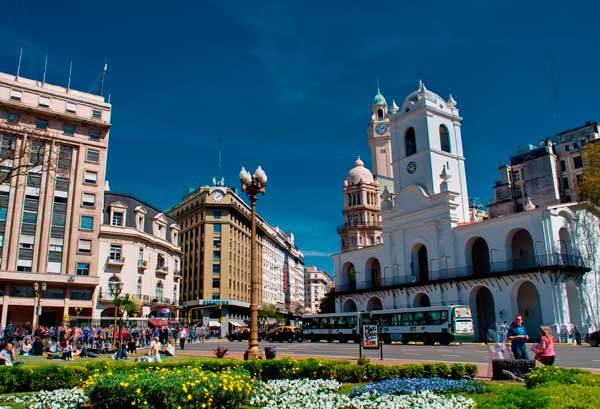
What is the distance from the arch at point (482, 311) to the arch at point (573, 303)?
20.2ft

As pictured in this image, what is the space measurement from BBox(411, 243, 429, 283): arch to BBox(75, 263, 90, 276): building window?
106 ft

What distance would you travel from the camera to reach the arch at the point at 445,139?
2015 inches

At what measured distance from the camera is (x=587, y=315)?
3762cm

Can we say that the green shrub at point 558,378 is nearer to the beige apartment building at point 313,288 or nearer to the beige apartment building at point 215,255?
the beige apartment building at point 215,255

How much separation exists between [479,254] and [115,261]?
119 ft

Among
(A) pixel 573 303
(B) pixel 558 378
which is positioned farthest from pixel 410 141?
(B) pixel 558 378

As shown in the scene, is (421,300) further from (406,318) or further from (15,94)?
(15,94)

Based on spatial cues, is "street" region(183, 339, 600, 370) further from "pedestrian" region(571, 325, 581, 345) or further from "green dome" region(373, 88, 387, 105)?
"green dome" region(373, 88, 387, 105)

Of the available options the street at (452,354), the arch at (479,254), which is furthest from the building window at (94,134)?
the arch at (479,254)

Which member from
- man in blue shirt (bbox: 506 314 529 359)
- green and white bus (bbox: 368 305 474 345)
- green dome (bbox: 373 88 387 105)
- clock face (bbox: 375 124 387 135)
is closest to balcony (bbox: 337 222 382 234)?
clock face (bbox: 375 124 387 135)

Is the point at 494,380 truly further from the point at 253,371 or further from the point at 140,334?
the point at 140,334

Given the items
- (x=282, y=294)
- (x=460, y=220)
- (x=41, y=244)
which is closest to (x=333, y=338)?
(x=460, y=220)

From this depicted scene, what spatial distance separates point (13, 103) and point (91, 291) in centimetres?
1914

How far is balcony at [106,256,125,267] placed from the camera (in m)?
47.4
